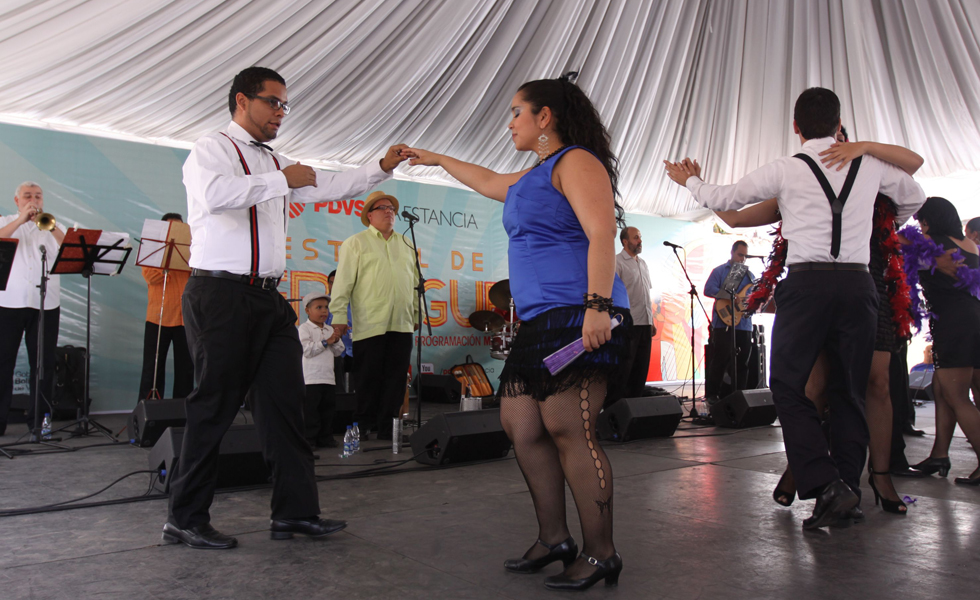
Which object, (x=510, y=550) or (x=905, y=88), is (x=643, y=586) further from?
(x=905, y=88)

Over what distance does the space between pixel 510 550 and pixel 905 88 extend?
26.4 ft

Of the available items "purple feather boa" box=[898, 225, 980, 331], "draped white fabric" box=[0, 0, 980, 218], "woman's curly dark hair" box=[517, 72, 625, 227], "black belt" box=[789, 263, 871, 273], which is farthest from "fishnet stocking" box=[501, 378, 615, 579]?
"draped white fabric" box=[0, 0, 980, 218]

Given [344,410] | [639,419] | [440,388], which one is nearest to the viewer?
[639,419]

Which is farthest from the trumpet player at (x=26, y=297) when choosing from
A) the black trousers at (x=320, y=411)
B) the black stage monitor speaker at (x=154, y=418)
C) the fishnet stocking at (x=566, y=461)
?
the fishnet stocking at (x=566, y=461)

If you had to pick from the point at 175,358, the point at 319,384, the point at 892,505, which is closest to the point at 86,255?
the point at 175,358

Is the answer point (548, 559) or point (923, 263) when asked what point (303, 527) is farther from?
point (923, 263)

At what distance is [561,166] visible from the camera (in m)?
1.94

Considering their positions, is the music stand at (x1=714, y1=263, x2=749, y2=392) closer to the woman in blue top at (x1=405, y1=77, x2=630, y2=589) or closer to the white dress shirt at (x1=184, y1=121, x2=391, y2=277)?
the woman in blue top at (x1=405, y1=77, x2=630, y2=589)

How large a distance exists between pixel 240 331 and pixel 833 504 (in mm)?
2220

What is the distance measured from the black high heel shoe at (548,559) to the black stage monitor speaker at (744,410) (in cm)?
417

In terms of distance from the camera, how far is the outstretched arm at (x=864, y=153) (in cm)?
255

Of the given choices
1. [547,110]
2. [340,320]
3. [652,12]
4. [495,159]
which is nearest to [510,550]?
[547,110]

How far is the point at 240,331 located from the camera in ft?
7.68

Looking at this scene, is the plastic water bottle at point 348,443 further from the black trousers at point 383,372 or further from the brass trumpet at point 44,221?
the brass trumpet at point 44,221
